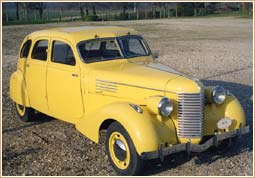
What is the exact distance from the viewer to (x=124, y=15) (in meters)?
50.5

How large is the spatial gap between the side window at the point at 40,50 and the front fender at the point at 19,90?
22.6 inches

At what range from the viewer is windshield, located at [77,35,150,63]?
646 centimetres

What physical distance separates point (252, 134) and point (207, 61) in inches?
332

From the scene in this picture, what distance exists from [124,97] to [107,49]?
1.25m

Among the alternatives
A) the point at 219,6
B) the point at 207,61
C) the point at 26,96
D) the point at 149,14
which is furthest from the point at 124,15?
the point at 26,96

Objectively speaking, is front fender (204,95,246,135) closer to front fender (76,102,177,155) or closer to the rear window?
front fender (76,102,177,155)

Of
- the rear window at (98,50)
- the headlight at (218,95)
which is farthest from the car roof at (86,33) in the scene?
the headlight at (218,95)

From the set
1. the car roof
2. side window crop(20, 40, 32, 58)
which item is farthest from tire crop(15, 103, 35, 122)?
the car roof

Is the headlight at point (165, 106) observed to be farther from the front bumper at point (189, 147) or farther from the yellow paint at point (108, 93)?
the front bumper at point (189, 147)

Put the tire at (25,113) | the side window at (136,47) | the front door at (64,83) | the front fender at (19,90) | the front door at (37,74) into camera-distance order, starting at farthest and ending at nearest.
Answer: the tire at (25,113), the front fender at (19,90), the front door at (37,74), the side window at (136,47), the front door at (64,83)

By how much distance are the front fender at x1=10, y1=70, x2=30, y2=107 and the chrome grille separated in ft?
11.3

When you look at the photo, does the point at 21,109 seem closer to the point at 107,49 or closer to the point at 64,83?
the point at 64,83

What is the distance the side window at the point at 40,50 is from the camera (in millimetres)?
7138

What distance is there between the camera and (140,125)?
4.97 m
